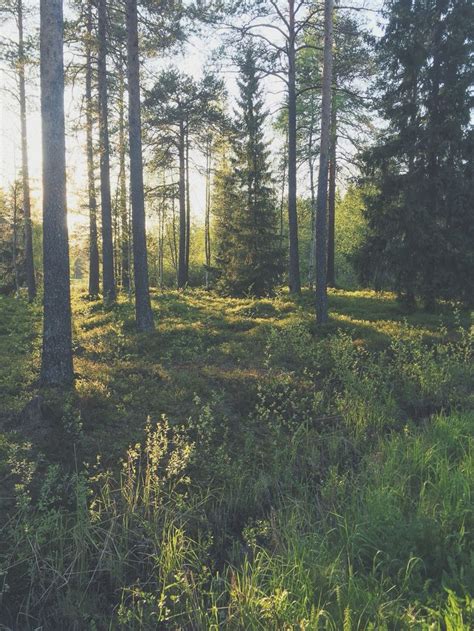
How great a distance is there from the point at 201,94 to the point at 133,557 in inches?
895

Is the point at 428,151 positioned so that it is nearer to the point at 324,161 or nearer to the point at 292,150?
the point at 324,161

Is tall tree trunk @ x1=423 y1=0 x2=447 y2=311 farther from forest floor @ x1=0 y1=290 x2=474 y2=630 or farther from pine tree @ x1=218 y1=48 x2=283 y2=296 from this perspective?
pine tree @ x1=218 y1=48 x2=283 y2=296

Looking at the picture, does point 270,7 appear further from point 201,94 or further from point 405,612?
point 405,612

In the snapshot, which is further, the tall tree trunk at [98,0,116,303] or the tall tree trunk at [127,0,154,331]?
the tall tree trunk at [98,0,116,303]

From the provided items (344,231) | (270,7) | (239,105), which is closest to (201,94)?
(239,105)

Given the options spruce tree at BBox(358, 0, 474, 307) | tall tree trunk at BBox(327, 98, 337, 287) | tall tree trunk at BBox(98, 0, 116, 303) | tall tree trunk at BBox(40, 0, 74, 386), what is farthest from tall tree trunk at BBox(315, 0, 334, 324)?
tall tree trunk at BBox(327, 98, 337, 287)

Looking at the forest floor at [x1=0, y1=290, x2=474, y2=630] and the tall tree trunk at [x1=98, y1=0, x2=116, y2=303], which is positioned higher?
the tall tree trunk at [x1=98, y1=0, x2=116, y2=303]

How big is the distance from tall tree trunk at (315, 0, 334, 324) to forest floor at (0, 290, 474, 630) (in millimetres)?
3035

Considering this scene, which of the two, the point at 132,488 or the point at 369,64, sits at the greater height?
the point at 369,64

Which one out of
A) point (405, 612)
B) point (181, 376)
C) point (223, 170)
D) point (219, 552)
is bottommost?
point (219, 552)

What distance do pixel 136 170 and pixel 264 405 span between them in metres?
6.91

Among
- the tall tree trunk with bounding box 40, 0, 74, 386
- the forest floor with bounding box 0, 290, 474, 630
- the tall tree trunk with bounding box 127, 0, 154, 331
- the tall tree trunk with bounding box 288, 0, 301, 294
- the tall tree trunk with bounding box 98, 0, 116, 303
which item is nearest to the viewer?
the forest floor with bounding box 0, 290, 474, 630

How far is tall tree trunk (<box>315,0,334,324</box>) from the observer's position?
10.8 meters

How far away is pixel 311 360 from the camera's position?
8438 mm
